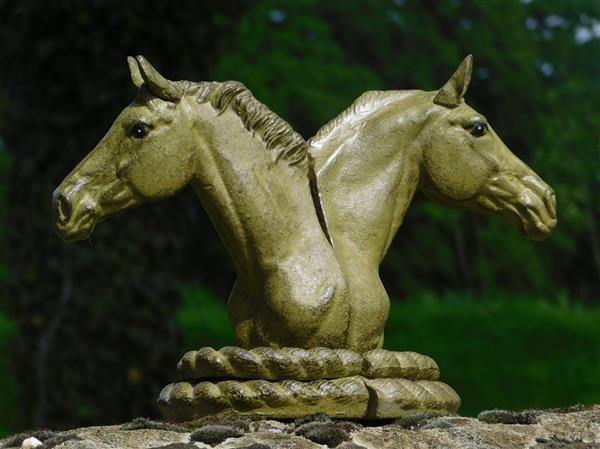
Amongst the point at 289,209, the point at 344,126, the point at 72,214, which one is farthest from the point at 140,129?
the point at 344,126

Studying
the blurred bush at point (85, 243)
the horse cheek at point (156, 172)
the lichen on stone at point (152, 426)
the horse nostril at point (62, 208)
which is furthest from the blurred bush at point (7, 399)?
the lichen on stone at point (152, 426)

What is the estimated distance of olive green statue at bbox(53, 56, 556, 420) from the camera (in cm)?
305

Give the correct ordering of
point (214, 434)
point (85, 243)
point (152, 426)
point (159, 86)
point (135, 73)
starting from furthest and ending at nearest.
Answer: point (85, 243) → point (135, 73) → point (159, 86) → point (152, 426) → point (214, 434)

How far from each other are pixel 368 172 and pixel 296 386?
2.28ft

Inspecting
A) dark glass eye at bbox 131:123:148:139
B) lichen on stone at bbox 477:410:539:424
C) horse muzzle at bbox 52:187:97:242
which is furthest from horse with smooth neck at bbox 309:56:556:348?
horse muzzle at bbox 52:187:97:242

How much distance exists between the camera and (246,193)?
3.17 meters

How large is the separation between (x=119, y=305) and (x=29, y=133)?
3.97ft

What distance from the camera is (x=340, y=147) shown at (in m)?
3.37

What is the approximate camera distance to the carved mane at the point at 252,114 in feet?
10.5

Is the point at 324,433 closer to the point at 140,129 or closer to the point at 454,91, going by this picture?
the point at 140,129

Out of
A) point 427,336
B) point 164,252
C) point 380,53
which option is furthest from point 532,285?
point 164,252

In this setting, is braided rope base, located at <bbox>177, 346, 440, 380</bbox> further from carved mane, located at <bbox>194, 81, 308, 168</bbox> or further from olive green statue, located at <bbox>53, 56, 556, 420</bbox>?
carved mane, located at <bbox>194, 81, 308, 168</bbox>

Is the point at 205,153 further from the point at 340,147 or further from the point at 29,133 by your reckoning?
the point at 29,133

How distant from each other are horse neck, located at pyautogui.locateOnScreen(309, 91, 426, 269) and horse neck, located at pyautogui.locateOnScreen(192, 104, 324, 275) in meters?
0.13
